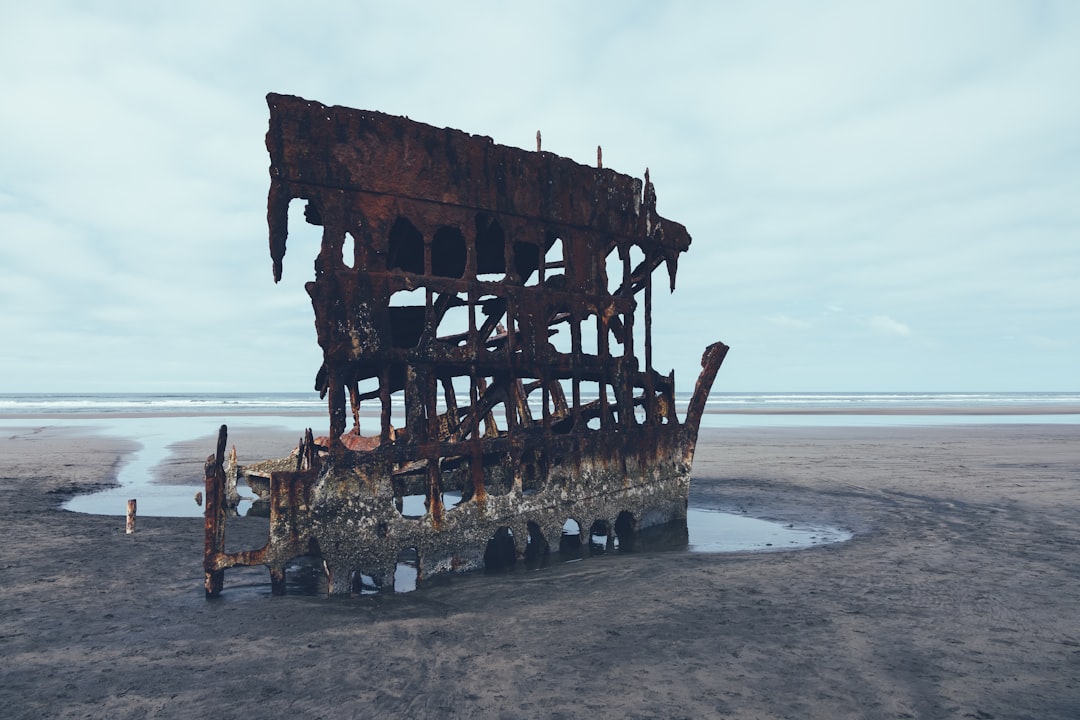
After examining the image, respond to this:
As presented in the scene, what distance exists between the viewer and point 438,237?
8.64 metres

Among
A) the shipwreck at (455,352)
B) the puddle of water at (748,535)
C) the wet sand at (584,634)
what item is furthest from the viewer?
the puddle of water at (748,535)

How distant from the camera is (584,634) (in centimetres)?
503

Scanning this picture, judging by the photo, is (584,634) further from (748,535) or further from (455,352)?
(748,535)

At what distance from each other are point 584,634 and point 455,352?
116 inches

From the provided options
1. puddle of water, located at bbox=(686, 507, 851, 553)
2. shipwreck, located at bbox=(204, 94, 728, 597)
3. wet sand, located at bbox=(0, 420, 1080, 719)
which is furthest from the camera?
puddle of water, located at bbox=(686, 507, 851, 553)

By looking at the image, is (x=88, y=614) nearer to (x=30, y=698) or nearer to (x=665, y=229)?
(x=30, y=698)

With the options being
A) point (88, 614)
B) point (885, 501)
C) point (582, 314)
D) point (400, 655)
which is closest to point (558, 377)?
point (582, 314)

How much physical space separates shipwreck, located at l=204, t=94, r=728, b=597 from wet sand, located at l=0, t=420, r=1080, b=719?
2.21 ft

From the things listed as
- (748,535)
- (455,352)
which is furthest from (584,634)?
(748,535)

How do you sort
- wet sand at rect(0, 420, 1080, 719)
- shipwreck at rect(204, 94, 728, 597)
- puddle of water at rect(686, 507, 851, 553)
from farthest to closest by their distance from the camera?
1. puddle of water at rect(686, 507, 851, 553)
2. shipwreck at rect(204, 94, 728, 597)
3. wet sand at rect(0, 420, 1080, 719)

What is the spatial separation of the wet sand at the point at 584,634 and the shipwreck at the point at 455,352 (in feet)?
2.21

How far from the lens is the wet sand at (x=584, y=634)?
155 inches

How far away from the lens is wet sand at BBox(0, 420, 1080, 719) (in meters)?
3.95

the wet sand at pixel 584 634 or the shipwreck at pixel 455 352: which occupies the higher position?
the shipwreck at pixel 455 352
